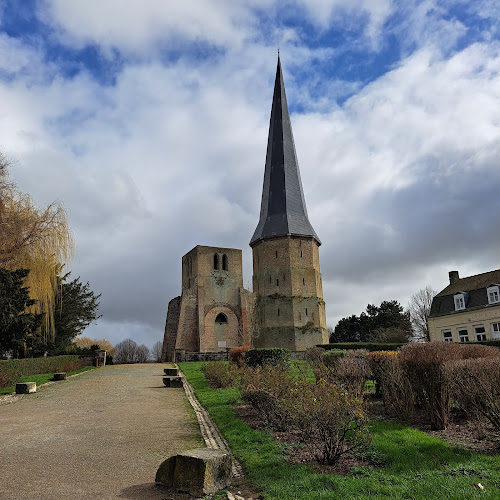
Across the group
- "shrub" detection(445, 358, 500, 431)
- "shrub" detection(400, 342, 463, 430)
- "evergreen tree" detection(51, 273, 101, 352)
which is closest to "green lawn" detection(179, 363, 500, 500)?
"shrub" detection(400, 342, 463, 430)

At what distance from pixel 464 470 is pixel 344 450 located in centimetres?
160

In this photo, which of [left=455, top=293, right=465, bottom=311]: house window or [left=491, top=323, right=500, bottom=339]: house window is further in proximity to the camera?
[left=455, top=293, right=465, bottom=311]: house window

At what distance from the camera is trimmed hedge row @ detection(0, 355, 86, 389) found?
1700cm

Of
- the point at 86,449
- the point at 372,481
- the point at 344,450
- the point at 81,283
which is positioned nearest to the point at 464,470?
the point at 372,481

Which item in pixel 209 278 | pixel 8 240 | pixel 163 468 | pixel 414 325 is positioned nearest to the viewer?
pixel 163 468

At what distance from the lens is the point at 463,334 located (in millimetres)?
33531

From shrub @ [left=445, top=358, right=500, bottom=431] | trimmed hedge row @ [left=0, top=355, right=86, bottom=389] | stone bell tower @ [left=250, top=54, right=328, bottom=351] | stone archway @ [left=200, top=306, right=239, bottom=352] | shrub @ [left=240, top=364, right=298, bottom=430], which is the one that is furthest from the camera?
stone archway @ [left=200, top=306, right=239, bottom=352]

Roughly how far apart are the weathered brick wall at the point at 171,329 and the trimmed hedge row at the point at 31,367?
600 inches

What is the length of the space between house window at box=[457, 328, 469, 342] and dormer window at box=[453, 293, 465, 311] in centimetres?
159

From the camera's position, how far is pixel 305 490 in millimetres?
4730

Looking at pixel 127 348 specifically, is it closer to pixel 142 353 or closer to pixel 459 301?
pixel 142 353

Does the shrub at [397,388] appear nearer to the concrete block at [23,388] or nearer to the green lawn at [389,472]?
the green lawn at [389,472]

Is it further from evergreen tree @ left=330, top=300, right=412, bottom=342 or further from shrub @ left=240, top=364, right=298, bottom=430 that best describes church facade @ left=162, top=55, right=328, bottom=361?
shrub @ left=240, top=364, right=298, bottom=430

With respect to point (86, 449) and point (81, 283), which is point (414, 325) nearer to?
point (81, 283)
